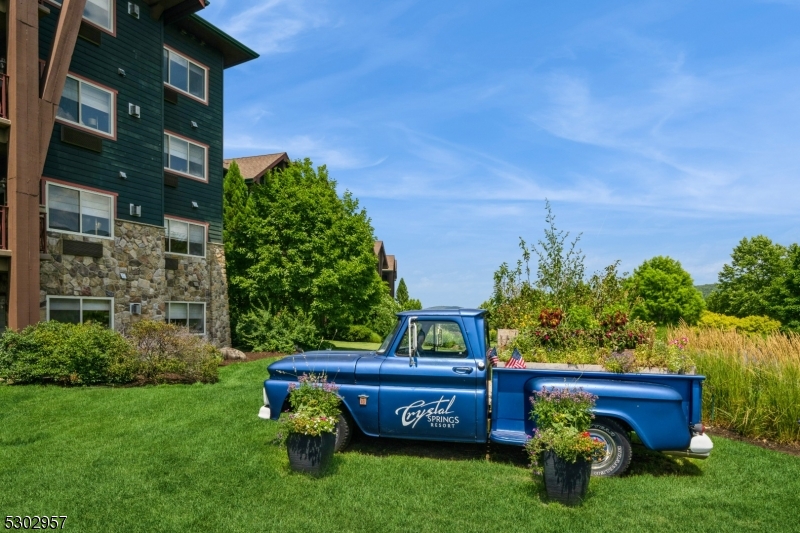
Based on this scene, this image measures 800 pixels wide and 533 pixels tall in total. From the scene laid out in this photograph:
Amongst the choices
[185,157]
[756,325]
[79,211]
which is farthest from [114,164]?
[756,325]

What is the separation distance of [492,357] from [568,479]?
1934 mm

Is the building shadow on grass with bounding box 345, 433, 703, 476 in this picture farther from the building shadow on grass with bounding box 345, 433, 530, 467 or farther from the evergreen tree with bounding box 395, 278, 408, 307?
the evergreen tree with bounding box 395, 278, 408, 307

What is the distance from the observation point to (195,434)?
27.1ft

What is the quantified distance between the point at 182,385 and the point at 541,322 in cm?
898

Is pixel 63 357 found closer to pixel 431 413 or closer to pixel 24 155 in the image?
pixel 24 155

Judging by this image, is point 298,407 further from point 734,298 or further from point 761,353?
point 734,298

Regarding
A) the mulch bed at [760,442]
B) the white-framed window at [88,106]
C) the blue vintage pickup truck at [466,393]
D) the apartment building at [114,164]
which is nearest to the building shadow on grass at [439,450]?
the blue vintage pickup truck at [466,393]

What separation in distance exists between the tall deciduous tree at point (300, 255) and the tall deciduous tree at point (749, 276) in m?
33.3

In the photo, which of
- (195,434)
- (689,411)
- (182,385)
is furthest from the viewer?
(182,385)

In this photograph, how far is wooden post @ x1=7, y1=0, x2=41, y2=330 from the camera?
13.3m

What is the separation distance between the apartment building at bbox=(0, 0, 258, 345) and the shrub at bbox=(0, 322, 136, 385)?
83 centimetres

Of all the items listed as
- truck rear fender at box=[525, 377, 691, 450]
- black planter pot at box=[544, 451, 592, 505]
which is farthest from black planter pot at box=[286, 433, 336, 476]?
truck rear fender at box=[525, 377, 691, 450]

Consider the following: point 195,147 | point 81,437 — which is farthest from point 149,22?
point 81,437

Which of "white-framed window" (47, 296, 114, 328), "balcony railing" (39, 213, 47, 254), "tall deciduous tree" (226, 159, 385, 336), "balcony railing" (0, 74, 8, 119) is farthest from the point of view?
"tall deciduous tree" (226, 159, 385, 336)
